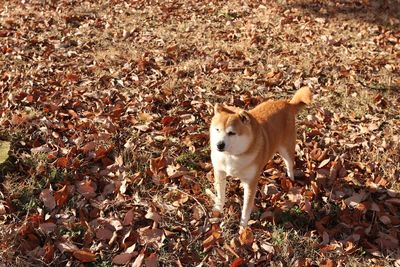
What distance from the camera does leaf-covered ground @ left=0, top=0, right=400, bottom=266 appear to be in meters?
3.85

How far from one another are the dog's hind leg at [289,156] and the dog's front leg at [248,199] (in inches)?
28.5

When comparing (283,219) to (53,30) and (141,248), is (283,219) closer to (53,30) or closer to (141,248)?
(141,248)

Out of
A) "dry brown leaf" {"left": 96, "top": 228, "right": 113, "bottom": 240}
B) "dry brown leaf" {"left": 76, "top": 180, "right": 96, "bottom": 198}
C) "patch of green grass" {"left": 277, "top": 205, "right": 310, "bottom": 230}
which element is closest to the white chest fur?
"patch of green grass" {"left": 277, "top": 205, "right": 310, "bottom": 230}

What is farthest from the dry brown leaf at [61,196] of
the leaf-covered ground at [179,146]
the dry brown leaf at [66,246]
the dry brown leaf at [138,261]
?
the dry brown leaf at [138,261]

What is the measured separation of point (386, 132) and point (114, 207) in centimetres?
371

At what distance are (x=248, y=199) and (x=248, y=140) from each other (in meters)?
0.67

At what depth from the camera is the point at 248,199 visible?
13.0ft

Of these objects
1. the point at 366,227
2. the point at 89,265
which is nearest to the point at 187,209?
the point at 89,265

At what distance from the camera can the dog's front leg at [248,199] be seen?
3.88m

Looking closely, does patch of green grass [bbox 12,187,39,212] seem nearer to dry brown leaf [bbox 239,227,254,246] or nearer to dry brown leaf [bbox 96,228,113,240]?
dry brown leaf [bbox 96,228,113,240]

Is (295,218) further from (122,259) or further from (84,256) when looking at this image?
(84,256)

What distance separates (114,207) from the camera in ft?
13.7

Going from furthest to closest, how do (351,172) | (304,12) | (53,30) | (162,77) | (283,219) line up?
(304,12), (53,30), (162,77), (351,172), (283,219)

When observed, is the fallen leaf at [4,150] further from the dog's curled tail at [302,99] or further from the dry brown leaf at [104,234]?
the dog's curled tail at [302,99]
